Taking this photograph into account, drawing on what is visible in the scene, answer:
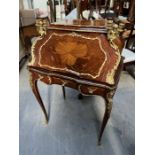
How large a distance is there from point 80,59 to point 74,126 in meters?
0.75

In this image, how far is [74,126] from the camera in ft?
4.85

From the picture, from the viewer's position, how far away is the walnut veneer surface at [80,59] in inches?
35.5

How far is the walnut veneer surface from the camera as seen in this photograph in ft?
2.96

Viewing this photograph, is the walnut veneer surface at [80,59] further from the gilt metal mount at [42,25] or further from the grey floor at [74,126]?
the grey floor at [74,126]

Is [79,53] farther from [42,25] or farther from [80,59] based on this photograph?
[42,25]

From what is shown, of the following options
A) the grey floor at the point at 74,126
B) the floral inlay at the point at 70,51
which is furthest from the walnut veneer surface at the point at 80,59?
the grey floor at the point at 74,126

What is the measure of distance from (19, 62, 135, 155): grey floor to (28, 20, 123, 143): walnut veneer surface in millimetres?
411

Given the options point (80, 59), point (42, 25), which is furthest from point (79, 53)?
point (42, 25)

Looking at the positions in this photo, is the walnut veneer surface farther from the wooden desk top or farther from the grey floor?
the grey floor

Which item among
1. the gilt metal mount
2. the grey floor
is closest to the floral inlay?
the gilt metal mount

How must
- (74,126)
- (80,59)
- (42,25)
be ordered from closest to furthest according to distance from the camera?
(80,59) < (42,25) < (74,126)

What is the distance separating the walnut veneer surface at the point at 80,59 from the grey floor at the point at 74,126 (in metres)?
0.41
